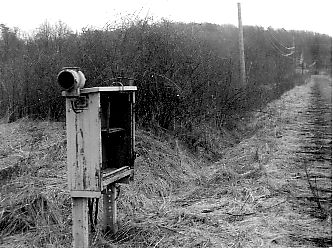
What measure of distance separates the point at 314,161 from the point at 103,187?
6.45 metres

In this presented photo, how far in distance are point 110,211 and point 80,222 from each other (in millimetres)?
831

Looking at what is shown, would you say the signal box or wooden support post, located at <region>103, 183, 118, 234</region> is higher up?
the signal box

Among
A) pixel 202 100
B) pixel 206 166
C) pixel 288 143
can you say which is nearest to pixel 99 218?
pixel 206 166

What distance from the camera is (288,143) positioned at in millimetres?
12062

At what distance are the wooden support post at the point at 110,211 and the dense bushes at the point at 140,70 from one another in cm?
453

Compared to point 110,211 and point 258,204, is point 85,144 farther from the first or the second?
point 258,204

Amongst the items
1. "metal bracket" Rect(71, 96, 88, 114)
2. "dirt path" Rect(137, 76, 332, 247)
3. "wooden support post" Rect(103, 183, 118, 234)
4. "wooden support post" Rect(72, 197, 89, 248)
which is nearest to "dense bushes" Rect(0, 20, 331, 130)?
"dirt path" Rect(137, 76, 332, 247)

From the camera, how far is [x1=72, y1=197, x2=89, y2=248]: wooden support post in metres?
4.53

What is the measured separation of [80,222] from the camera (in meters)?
4.54

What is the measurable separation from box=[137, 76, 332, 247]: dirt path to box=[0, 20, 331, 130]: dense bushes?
1.90 m

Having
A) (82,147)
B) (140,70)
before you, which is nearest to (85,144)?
(82,147)

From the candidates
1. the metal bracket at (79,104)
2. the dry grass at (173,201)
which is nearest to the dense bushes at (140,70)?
the dry grass at (173,201)

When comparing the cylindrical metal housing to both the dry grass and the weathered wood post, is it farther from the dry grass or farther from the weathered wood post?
the dry grass

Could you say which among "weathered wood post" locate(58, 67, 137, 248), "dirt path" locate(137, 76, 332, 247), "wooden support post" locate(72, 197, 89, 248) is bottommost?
"dirt path" locate(137, 76, 332, 247)
